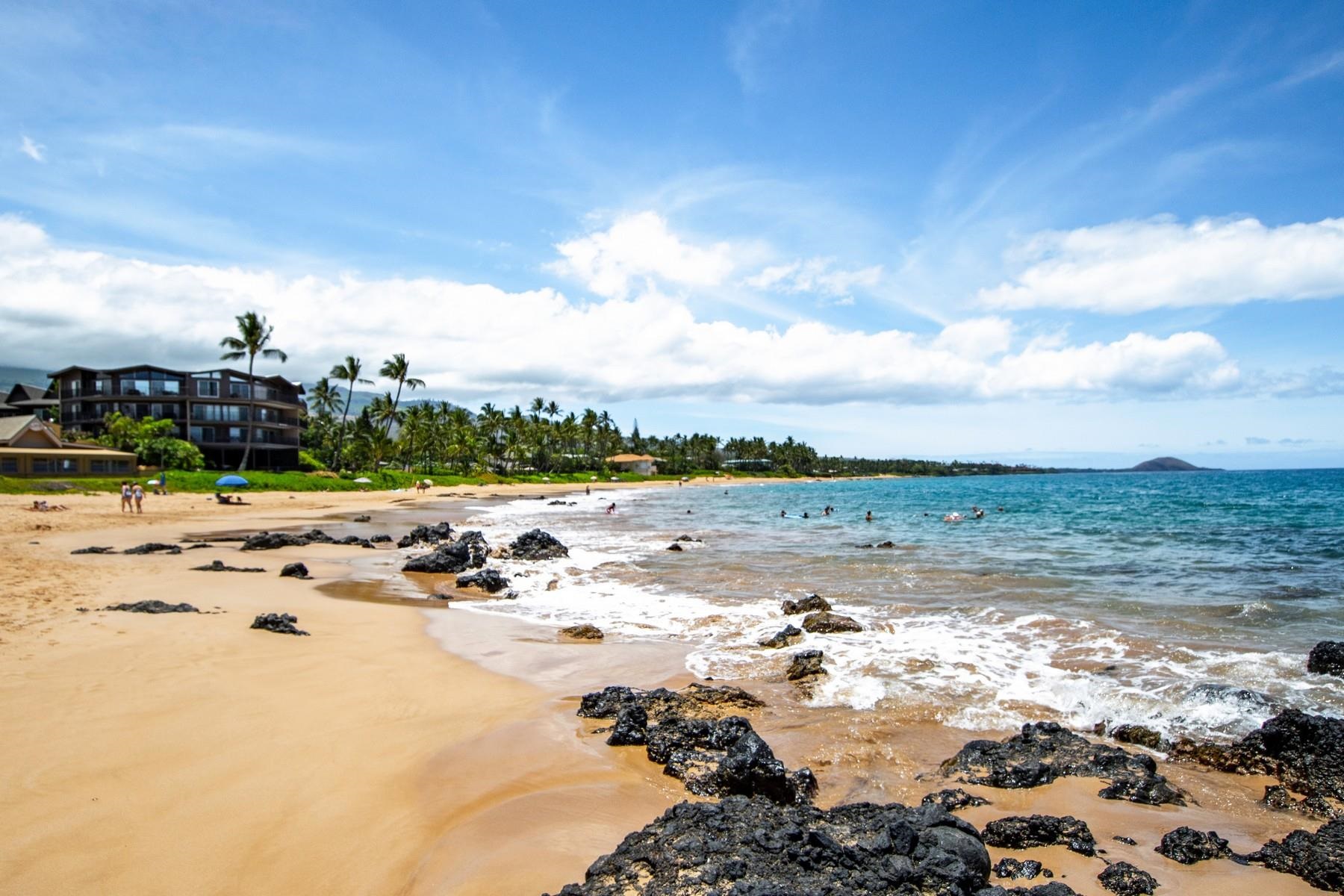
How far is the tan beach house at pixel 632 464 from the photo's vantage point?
407ft

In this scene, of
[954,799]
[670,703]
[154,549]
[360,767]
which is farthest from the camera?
[154,549]

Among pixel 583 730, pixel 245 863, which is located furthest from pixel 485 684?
pixel 245 863

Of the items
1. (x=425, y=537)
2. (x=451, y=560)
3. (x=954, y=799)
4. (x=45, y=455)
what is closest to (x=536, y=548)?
(x=451, y=560)

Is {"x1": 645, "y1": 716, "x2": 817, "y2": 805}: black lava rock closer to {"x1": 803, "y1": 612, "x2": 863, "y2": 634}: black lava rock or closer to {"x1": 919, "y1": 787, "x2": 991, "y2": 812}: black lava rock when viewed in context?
{"x1": 919, "y1": 787, "x2": 991, "y2": 812}: black lava rock

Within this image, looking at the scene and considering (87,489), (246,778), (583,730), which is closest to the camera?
(246,778)

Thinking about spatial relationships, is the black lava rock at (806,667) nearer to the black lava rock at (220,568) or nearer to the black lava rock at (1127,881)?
the black lava rock at (1127,881)

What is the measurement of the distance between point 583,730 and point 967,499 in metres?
75.1

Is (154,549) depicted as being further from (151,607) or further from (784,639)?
(784,639)

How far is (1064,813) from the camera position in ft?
20.7

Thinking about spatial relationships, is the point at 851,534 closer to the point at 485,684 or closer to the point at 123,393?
the point at 485,684

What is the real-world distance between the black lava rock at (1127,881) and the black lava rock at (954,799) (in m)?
1.28

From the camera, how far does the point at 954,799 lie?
6.41 metres

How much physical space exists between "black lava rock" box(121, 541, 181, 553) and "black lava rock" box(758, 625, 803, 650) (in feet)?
63.3

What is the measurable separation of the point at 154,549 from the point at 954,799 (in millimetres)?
23880
